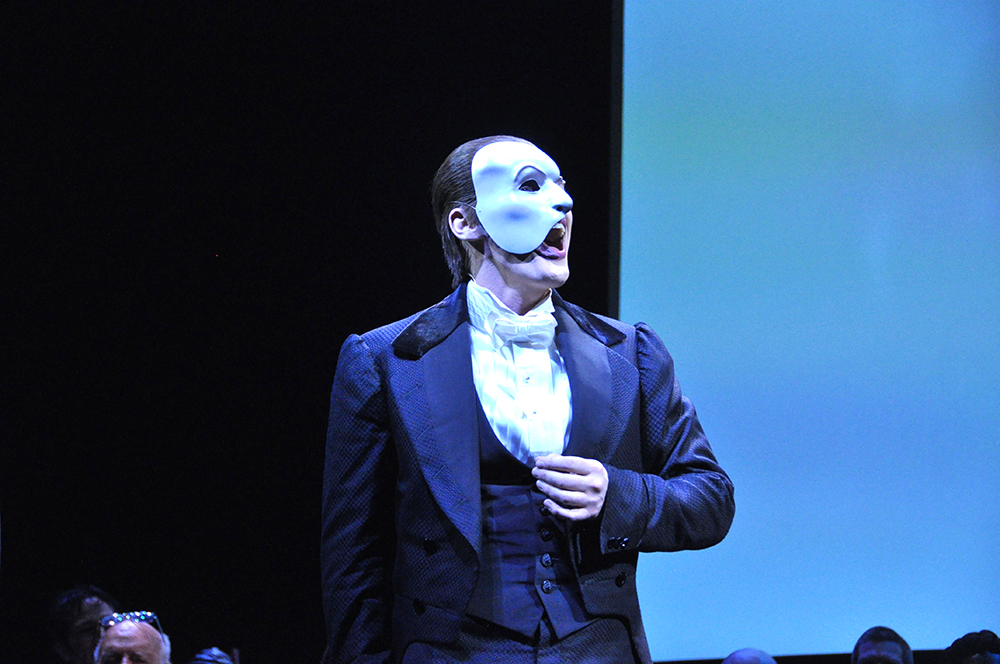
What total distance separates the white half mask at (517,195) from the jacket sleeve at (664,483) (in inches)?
10.7

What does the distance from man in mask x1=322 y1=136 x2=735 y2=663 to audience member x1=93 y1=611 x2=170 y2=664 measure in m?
0.87

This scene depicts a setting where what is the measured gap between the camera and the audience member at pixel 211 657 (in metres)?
2.26

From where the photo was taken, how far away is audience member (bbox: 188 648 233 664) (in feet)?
7.40

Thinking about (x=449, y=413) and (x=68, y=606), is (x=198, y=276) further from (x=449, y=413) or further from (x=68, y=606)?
(x=449, y=413)

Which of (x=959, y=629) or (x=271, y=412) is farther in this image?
(x=959, y=629)

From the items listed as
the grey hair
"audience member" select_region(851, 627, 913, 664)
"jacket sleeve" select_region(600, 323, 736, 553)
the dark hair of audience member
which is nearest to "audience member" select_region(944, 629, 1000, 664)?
"audience member" select_region(851, 627, 913, 664)

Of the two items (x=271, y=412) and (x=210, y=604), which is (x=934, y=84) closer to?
(x=271, y=412)

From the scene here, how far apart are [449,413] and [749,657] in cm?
135

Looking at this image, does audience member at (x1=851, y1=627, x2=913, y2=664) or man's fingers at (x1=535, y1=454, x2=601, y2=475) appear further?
audience member at (x1=851, y1=627, x2=913, y2=664)

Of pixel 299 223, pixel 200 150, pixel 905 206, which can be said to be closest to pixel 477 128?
pixel 299 223

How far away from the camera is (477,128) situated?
2.60 meters

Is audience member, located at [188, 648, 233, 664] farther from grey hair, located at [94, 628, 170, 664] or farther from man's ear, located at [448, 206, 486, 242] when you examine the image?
man's ear, located at [448, 206, 486, 242]

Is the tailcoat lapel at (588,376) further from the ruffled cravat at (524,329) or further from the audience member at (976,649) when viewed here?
the audience member at (976,649)

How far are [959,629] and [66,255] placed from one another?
2.65 metres
